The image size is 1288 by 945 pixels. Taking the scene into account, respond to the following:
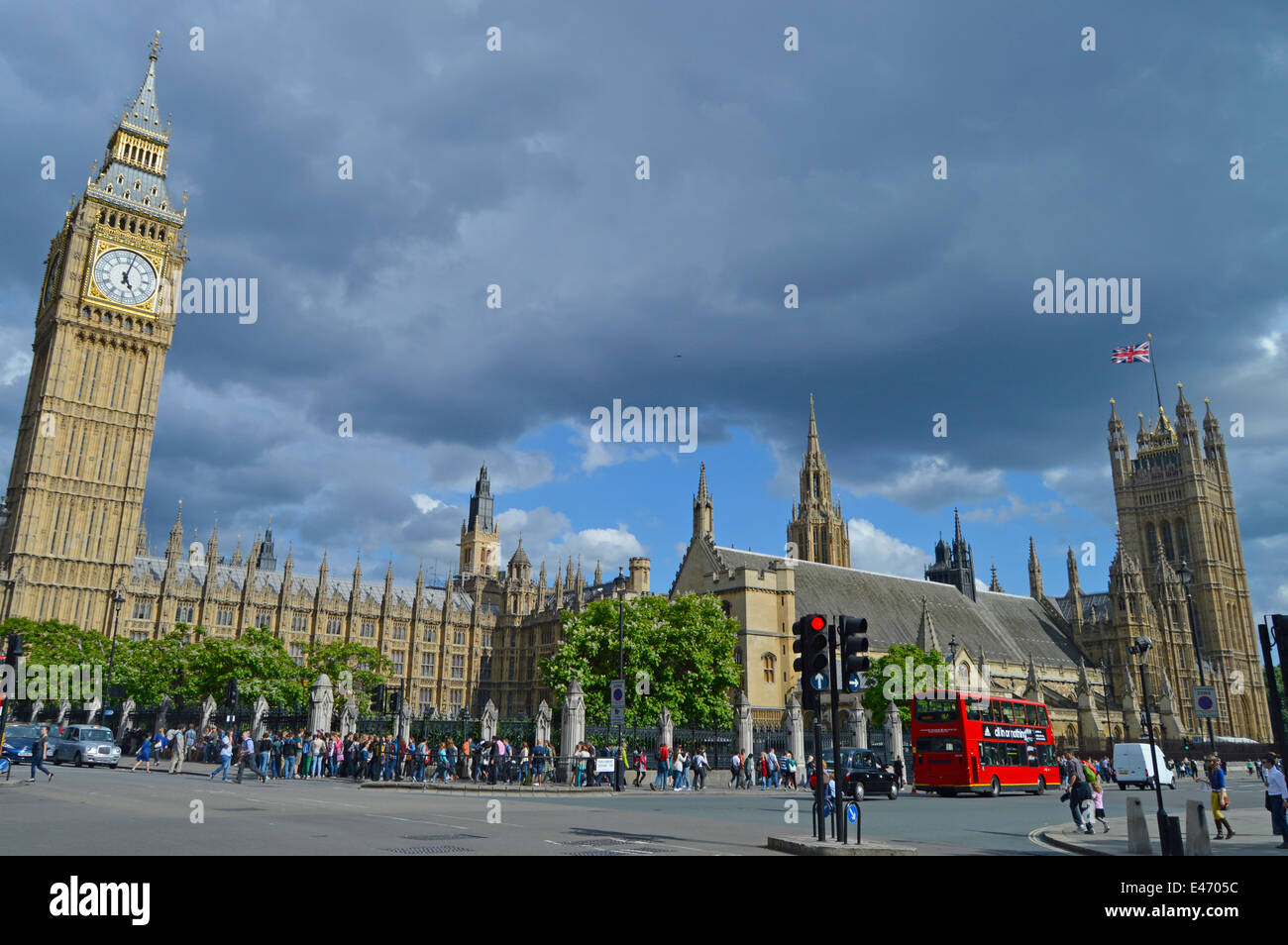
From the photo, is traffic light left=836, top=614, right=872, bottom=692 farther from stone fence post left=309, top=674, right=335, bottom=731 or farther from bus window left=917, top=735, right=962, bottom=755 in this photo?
stone fence post left=309, top=674, right=335, bottom=731

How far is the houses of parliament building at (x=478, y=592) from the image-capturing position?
233 feet

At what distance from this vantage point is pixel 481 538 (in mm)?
153000

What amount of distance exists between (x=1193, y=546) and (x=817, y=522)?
2050 inches

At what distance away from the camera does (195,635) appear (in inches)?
3585

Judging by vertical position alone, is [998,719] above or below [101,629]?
below

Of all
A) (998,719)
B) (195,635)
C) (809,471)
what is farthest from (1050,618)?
(195,635)

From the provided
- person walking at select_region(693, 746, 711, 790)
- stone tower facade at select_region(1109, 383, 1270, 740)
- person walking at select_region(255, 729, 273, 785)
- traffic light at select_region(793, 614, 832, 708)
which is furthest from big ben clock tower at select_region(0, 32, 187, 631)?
stone tower facade at select_region(1109, 383, 1270, 740)

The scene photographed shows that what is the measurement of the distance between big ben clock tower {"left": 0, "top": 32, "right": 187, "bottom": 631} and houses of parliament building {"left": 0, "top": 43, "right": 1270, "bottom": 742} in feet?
0.58

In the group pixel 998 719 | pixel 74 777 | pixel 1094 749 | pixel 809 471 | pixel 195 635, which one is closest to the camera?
pixel 74 777

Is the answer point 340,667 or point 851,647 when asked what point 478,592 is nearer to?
point 340,667

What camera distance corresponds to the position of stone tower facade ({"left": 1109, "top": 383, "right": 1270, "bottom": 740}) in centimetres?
9812

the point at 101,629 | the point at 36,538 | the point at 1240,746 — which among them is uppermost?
the point at 36,538
